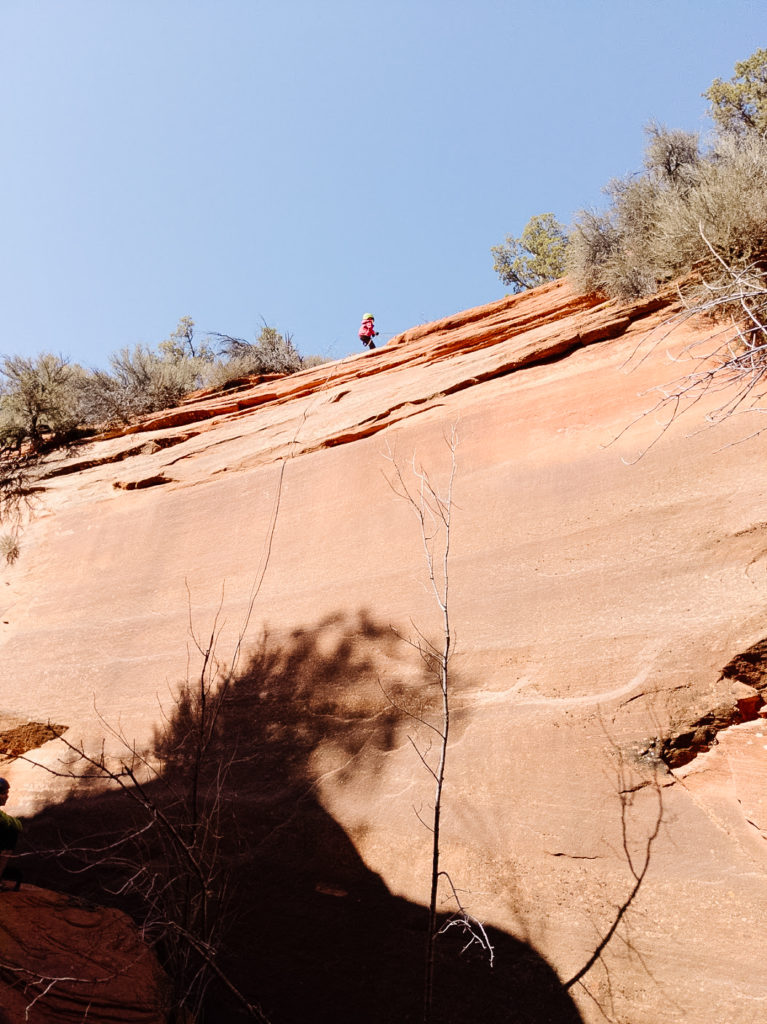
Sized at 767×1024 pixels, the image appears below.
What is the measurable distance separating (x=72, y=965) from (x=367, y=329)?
10.8m

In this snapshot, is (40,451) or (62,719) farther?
(40,451)

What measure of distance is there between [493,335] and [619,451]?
2981 mm

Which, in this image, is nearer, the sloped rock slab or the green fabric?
the sloped rock slab

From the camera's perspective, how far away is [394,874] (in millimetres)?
4039

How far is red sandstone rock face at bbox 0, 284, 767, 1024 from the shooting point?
3.51m

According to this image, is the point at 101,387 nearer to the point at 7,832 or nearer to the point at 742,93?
the point at 7,832

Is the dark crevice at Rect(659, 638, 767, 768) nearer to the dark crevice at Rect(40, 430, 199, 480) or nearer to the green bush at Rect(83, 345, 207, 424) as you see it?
the dark crevice at Rect(40, 430, 199, 480)

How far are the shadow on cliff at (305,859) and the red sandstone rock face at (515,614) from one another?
75 millimetres

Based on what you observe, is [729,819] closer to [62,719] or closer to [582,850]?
[582,850]

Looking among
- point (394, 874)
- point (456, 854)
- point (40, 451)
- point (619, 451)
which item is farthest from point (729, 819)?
point (40, 451)

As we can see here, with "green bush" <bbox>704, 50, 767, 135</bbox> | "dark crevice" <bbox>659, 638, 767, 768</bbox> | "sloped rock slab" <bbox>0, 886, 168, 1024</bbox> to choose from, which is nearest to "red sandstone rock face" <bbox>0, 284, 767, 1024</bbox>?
"dark crevice" <bbox>659, 638, 767, 768</bbox>

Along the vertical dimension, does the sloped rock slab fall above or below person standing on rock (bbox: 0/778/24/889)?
below

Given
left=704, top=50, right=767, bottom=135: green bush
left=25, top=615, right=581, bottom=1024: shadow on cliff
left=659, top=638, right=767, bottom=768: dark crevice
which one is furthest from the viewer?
left=704, top=50, right=767, bottom=135: green bush

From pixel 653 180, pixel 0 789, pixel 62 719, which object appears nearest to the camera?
pixel 0 789
